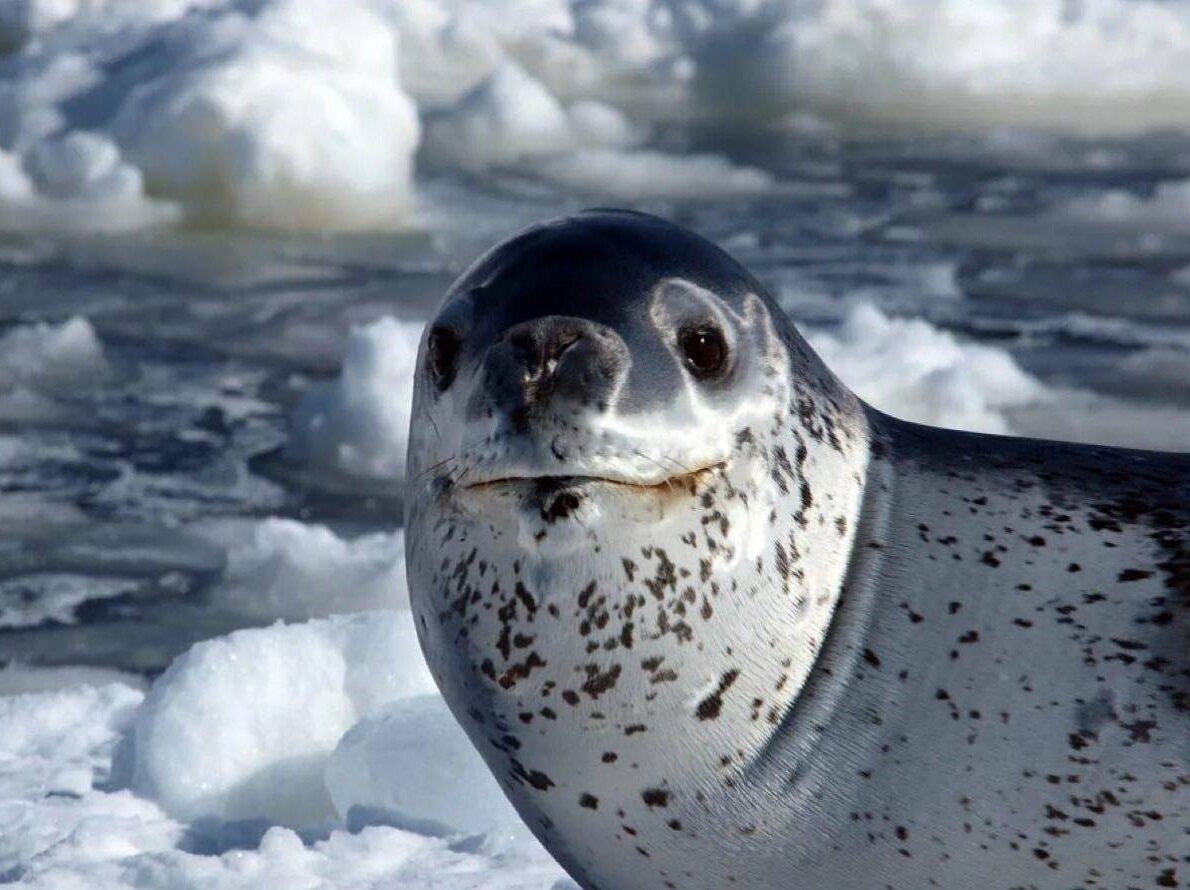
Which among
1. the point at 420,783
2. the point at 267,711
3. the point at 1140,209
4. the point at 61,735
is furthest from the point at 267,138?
the point at 420,783

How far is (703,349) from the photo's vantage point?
1862mm

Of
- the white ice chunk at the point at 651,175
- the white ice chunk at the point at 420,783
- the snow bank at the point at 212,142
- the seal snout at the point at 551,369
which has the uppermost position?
the white ice chunk at the point at 651,175

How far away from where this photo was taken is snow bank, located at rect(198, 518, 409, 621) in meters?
3.90

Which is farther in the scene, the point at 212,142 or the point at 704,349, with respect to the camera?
the point at 212,142

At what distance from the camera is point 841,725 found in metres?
1.92

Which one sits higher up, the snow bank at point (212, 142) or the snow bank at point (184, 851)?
the snow bank at point (212, 142)

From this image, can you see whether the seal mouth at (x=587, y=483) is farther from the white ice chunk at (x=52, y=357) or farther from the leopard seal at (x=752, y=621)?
the white ice chunk at (x=52, y=357)

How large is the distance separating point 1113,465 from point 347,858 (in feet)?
3.76

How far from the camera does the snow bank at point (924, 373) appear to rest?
502 cm

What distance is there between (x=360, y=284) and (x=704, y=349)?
502 cm

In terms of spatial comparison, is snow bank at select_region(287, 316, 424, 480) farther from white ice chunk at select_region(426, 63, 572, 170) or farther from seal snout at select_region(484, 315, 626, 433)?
white ice chunk at select_region(426, 63, 572, 170)

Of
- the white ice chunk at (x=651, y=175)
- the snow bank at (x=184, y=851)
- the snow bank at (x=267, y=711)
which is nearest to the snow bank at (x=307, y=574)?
the snow bank at (x=267, y=711)

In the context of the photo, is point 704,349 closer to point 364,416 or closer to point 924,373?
point 364,416

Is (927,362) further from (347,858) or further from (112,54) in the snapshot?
(112,54)
